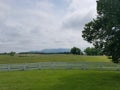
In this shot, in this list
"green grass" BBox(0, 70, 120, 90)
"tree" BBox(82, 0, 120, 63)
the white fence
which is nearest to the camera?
"green grass" BBox(0, 70, 120, 90)

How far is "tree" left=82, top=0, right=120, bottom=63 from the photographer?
90.3 feet

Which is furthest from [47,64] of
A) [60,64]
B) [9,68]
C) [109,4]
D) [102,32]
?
[109,4]

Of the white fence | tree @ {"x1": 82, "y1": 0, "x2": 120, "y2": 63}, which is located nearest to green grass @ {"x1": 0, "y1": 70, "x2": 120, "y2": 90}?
tree @ {"x1": 82, "y1": 0, "x2": 120, "y2": 63}

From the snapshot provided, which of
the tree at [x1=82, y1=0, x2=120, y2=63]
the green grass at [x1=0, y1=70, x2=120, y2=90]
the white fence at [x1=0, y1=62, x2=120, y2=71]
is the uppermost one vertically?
the tree at [x1=82, y1=0, x2=120, y2=63]

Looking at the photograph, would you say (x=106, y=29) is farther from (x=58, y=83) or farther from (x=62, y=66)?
(x=62, y=66)

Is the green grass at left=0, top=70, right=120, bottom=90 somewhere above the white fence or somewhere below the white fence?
below

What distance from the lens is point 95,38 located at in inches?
1230

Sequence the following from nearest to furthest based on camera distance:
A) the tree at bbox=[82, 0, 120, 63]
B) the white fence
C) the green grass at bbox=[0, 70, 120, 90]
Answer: the green grass at bbox=[0, 70, 120, 90], the tree at bbox=[82, 0, 120, 63], the white fence

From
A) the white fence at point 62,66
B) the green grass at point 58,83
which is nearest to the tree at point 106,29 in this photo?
the green grass at point 58,83

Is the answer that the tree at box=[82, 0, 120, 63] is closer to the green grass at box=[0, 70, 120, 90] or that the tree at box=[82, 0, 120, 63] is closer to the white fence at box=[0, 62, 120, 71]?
the green grass at box=[0, 70, 120, 90]

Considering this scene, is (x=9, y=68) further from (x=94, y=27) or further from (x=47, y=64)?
(x=94, y=27)

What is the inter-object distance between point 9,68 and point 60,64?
7.54 m

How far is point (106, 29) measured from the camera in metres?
28.4

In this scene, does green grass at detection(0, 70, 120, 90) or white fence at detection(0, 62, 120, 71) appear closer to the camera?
green grass at detection(0, 70, 120, 90)
